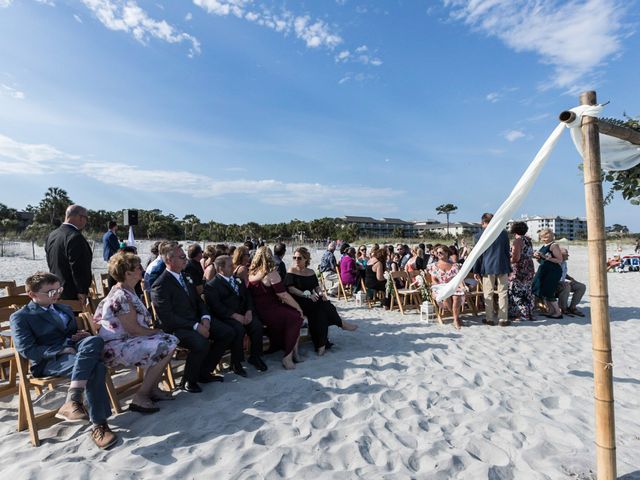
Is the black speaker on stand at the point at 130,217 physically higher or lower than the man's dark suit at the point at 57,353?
higher

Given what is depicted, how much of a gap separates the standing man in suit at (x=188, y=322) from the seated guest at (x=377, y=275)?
15.5 ft

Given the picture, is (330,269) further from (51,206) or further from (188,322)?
(51,206)

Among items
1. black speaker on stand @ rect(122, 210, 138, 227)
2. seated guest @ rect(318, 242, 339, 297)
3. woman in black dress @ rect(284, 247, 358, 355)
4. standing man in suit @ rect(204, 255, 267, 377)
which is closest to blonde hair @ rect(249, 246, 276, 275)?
standing man in suit @ rect(204, 255, 267, 377)

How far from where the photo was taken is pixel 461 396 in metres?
3.60

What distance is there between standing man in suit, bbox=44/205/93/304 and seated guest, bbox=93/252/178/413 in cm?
113

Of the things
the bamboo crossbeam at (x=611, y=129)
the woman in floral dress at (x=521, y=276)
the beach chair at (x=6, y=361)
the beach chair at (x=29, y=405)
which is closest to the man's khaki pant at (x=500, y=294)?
the woman in floral dress at (x=521, y=276)

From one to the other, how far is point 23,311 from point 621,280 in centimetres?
1604

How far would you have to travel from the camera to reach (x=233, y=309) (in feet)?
14.4

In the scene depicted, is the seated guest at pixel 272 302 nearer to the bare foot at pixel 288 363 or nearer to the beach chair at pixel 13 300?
the bare foot at pixel 288 363

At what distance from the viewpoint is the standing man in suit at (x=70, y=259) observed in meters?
4.34

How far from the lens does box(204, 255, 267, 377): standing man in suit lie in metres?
4.19

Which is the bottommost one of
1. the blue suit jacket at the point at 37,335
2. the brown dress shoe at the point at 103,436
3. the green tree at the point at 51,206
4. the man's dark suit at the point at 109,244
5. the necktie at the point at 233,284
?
the brown dress shoe at the point at 103,436

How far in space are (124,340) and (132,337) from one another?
74mm

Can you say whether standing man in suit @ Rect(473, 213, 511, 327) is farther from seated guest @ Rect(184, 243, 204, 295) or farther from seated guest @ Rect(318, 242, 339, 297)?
seated guest @ Rect(184, 243, 204, 295)
